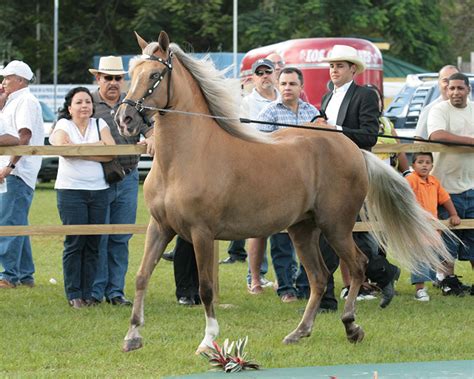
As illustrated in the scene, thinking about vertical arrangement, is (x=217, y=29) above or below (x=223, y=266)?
above

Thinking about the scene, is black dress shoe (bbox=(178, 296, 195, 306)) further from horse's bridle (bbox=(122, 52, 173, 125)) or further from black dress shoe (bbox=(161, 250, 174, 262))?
black dress shoe (bbox=(161, 250, 174, 262))

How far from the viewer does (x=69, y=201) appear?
33.6 ft

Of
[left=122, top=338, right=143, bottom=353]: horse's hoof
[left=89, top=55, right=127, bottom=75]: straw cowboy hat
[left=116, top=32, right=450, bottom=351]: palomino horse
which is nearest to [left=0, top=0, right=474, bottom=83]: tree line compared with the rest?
[left=89, top=55, right=127, bottom=75]: straw cowboy hat

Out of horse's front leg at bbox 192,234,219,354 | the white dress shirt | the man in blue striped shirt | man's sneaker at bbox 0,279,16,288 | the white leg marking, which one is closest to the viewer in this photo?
the white leg marking

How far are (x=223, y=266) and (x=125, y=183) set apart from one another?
3242mm

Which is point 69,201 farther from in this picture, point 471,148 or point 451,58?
point 451,58

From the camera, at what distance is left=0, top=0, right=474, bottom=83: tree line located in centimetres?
4022

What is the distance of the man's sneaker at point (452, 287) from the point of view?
36.7ft

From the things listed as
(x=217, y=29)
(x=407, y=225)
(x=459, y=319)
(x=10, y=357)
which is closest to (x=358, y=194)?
(x=407, y=225)

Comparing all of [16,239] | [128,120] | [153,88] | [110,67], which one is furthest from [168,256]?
[128,120]

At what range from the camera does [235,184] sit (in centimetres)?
841

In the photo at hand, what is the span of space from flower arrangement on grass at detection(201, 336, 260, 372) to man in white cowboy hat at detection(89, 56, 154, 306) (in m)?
2.96

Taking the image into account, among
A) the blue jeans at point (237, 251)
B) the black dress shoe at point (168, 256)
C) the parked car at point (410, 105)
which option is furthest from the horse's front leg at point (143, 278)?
the parked car at point (410, 105)

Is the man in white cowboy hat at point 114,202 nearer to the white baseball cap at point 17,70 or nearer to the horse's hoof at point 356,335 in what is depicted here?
the white baseball cap at point 17,70
